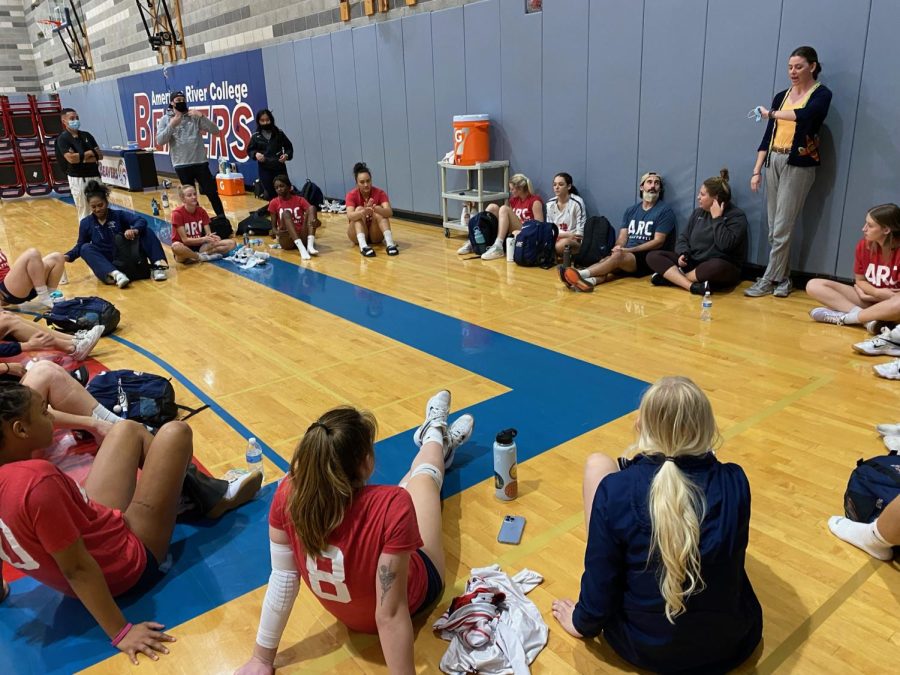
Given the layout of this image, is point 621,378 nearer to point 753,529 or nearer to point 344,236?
point 753,529

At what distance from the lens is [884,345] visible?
16.5ft

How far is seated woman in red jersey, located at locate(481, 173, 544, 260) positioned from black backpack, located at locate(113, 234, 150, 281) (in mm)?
4225

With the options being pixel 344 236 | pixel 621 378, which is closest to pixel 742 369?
pixel 621 378

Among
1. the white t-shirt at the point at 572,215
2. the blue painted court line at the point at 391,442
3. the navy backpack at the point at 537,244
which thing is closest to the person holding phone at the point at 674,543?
the blue painted court line at the point at 391,442

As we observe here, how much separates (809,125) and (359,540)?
5.69 meters

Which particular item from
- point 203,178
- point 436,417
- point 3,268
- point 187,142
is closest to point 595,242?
point 436,417

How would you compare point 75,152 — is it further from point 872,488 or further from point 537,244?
point 872,488

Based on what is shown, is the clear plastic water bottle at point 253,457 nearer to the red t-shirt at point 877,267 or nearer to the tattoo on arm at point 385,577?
the tattoo on arm at point 385,577

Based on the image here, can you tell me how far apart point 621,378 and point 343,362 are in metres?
2.19

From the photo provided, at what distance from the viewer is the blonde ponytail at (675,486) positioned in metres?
2.02

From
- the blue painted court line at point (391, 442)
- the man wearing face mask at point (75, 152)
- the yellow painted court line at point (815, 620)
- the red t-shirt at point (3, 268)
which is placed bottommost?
the blue painted court line at point (391, 442)

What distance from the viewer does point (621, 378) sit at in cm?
493

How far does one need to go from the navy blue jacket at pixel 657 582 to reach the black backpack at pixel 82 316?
543 cm

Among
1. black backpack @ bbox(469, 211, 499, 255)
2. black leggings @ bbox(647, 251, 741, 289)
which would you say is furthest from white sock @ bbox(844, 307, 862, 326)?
black backpack @ bbox(469, 211, 499, 255)
